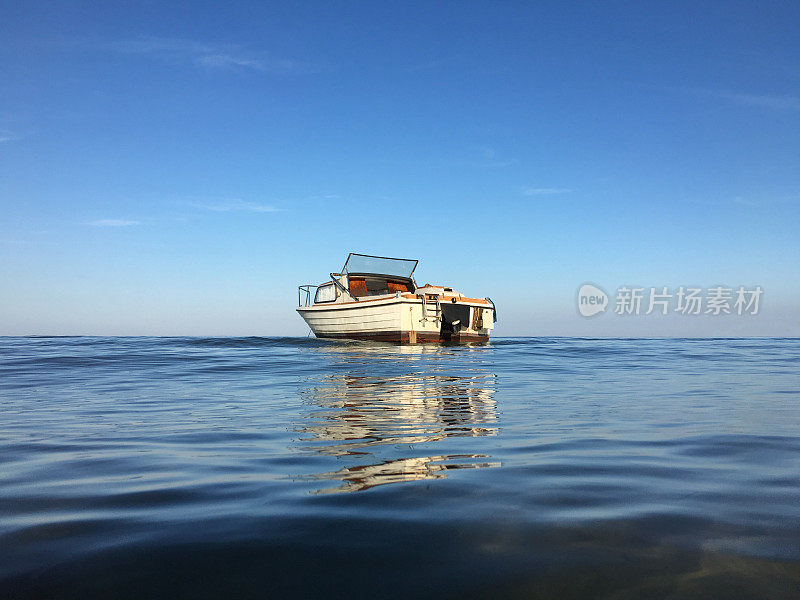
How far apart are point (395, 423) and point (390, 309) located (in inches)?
684

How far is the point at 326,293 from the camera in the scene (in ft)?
86.6

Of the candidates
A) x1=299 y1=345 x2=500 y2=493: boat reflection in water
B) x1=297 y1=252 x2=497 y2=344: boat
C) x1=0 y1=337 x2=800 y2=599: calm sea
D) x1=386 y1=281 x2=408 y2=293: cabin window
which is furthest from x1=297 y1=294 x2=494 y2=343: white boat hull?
x1=0 y1=337 x2=800 y2=599: calm sea

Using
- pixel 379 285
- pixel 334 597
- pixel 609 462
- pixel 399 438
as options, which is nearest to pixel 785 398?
pixel 609 462

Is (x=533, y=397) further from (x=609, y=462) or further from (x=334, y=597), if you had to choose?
(x=334, y=597)

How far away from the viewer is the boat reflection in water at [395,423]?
9.37ft

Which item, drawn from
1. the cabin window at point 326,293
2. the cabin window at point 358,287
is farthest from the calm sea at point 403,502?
the cabin window at point 326,293

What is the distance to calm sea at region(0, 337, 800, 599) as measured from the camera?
1.46 meters

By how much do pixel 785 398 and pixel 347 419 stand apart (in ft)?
17.8

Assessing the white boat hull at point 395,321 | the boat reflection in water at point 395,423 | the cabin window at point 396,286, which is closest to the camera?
the boat reflection in water at point 395,423

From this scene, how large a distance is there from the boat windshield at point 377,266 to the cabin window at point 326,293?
1256 millimetres

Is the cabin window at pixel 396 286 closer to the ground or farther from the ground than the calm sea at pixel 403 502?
farther from the ground

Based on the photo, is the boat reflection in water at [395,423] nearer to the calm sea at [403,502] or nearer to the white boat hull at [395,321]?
the calm sea at [403,502]

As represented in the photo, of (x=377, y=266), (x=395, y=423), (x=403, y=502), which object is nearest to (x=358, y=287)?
(x=377, y=266)

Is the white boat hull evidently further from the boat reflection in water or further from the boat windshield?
the boat reflection in water
